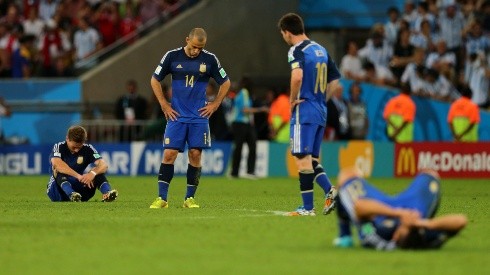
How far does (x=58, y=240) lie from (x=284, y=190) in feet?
36.0

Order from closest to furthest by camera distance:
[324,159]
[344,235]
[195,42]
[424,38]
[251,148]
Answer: [344,235] → [195,42] → [251,148] → [324,159] → [424,38]

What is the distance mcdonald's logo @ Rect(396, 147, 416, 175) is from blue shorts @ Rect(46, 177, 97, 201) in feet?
39.2

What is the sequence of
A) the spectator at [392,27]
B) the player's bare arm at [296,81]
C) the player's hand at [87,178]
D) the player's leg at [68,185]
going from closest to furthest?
1. the player's bare arm at [296,81]
2. the player's hand at [87,178]
3. the player's leg at [68,185]
4. the spectator at [392,27]

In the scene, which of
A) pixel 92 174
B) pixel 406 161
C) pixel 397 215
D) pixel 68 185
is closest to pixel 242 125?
pixel 406 161

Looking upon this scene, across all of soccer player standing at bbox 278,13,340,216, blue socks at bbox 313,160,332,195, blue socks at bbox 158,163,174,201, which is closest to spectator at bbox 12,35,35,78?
blue socks at bbox 158,163,174,201

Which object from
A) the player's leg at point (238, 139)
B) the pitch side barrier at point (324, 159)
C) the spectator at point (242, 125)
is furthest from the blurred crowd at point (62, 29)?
the player's leg at point (238, 139)

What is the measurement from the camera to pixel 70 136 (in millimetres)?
17359

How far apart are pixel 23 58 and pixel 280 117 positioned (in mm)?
7468

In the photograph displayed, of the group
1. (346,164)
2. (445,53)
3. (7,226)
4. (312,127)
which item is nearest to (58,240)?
(7,226)

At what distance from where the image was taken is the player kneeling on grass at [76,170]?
1734 centimetres

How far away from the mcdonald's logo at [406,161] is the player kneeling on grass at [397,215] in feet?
58.9

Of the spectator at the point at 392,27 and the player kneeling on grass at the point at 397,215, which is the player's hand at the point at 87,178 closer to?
the player kneeling on grass at the point at 397,215

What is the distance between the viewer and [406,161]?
1123 inches

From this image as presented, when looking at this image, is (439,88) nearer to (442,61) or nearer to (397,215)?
(442,61)
